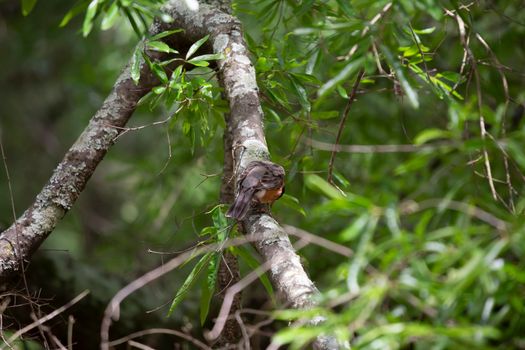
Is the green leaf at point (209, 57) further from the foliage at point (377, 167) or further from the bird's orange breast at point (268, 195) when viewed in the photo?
the bird's orange breast at point (268, 195)

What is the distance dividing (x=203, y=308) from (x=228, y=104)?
0.88 meters

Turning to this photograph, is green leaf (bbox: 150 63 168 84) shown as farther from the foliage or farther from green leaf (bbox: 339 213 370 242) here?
green leaf (bbox: 339 213 370 242)

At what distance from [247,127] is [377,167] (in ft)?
7.28

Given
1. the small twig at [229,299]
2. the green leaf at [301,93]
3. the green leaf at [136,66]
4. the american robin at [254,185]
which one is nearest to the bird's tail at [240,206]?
the american robin at [254,185]

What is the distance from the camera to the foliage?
1326 mm

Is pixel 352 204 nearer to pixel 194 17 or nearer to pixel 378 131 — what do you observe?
pixel 194 17

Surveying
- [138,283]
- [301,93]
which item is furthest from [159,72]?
[138,283]

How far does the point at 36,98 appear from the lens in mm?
7699

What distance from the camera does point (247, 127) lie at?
2521 millimetres

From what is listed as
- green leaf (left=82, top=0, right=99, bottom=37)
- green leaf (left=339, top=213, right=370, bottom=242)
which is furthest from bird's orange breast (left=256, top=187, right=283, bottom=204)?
green leaf (left=339, top=213, right=370, bottom=242)

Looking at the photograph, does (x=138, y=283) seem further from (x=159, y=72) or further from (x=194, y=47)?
(x=194, y=47)

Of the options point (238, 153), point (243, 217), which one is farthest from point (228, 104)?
point (243, 217)

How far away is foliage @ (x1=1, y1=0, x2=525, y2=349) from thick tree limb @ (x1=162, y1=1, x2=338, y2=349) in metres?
0.09

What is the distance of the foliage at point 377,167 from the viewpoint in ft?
4.35
